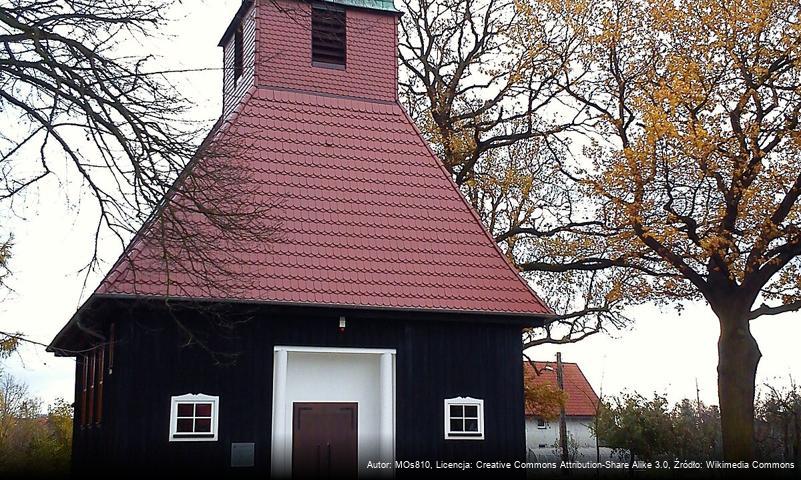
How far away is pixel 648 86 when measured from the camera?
75.5ft

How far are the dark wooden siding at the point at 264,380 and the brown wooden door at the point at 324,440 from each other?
0.79 meters

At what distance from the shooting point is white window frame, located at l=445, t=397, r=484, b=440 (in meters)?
17.5

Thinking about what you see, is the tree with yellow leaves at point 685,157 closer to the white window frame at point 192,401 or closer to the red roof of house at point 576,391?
the white window frame at point 192,401

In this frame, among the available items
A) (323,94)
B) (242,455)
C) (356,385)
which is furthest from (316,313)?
(323,94)

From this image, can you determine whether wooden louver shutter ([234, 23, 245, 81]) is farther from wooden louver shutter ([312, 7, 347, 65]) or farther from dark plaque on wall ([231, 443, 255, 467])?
dark plaque on wall ([231, 443, 255, 467])

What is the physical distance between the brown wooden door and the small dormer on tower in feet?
21.2

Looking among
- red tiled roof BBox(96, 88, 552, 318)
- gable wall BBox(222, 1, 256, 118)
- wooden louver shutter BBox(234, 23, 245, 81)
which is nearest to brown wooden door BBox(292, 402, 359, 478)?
red tiled roof BBox(96, 88, 552, 318)

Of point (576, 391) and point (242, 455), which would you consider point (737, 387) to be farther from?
point (576, 391)

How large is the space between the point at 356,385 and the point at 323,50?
7063mm

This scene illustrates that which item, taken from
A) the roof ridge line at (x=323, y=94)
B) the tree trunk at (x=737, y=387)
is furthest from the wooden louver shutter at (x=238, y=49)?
the tree trunk at (x=737, y=387)

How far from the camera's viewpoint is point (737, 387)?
22.3 meters

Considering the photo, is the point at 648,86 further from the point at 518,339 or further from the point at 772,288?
the point at 518,339

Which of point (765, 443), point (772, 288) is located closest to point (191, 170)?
point (772, 288)

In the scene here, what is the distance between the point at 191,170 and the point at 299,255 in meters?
5.81
